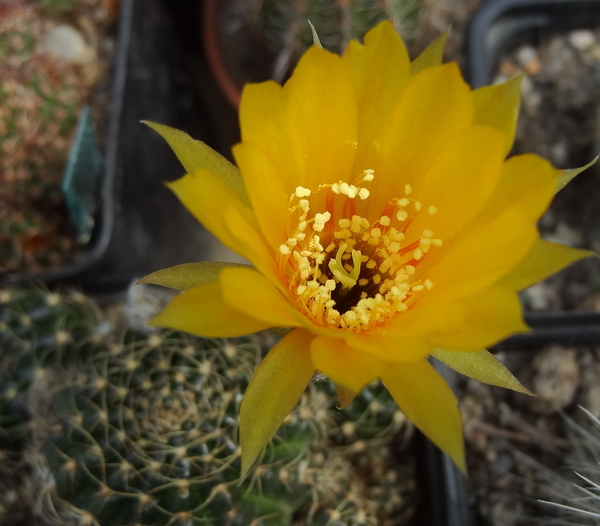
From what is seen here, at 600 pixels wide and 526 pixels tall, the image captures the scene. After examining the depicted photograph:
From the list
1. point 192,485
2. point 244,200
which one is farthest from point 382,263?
point 192,485

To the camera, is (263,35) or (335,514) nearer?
(335,514)

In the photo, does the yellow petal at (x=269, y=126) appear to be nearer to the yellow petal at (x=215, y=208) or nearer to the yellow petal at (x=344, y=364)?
the yellow petal at (x=215, y=208)

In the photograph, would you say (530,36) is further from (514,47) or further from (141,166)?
(141,166)

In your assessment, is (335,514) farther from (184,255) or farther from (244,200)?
(184,255)

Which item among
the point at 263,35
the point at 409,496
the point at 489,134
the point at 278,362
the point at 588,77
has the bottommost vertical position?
the point at 409,496

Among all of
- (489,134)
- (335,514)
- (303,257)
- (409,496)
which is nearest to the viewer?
(489,134)

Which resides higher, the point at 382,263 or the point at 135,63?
the point at 135,63

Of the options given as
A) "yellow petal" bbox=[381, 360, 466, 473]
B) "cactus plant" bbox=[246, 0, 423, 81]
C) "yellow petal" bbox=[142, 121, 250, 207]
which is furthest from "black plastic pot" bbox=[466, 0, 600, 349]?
"yellow petal" bbox=[142, 121, 250, 207]
